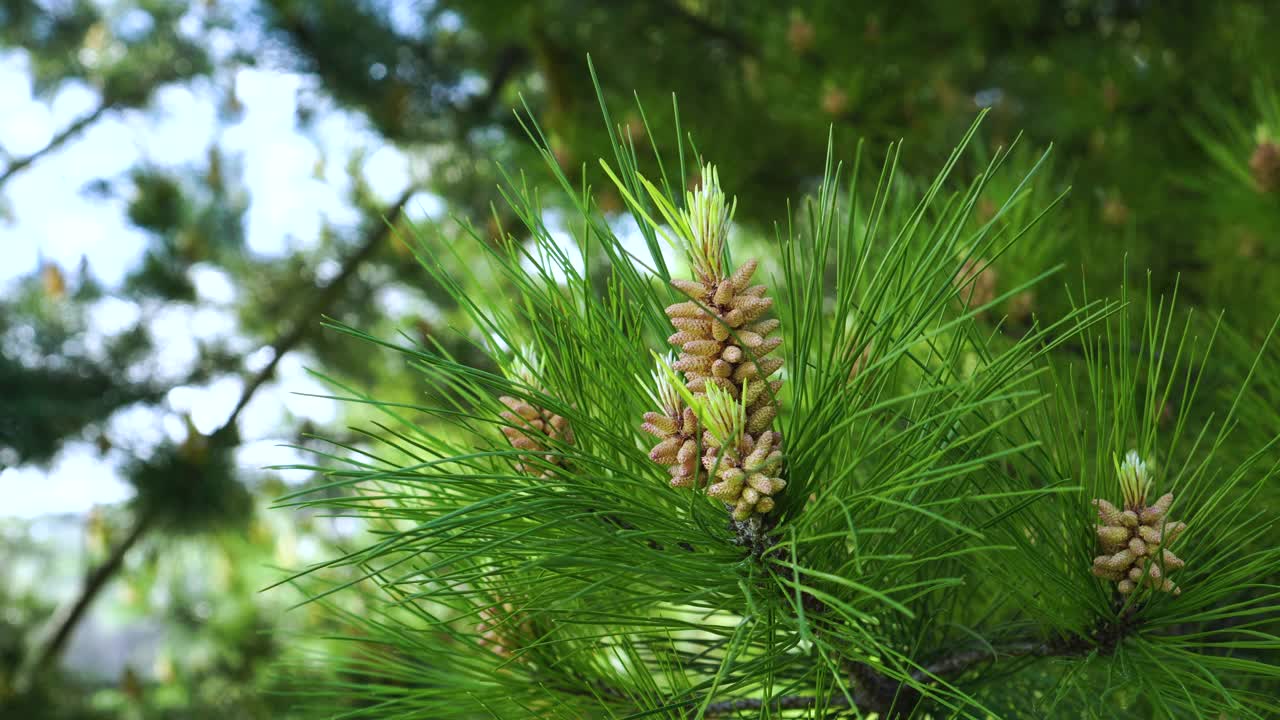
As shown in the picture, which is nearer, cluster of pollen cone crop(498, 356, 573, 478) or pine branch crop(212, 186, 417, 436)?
cluster of pollen cone crop(498, 356, 573, 478)

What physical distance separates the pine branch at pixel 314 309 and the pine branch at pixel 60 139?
496mm

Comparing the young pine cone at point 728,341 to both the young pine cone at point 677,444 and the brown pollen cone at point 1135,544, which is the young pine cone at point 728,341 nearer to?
the young pine cone at point 677,444

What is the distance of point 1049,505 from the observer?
1.40 feet

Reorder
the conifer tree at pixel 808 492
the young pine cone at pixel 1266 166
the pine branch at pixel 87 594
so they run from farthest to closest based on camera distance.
Answer: the pine branch at pixel 87 594 < the young pine cone at pixel 1266 166 < the conifer tree at pixel 808 492

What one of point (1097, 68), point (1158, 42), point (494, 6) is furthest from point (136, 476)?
point (1158, 42)

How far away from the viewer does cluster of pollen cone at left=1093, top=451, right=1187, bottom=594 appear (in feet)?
1.29

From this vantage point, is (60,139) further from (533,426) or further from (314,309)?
(533,426)

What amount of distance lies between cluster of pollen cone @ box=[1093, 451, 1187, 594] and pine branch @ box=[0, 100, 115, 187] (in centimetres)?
171

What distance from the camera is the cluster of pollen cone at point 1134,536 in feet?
1.29

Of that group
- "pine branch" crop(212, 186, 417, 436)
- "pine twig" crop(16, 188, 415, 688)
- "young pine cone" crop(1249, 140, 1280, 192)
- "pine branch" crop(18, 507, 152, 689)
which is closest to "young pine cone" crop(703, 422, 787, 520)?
"young pine cone" crop(1249, 140, 1280, 192)

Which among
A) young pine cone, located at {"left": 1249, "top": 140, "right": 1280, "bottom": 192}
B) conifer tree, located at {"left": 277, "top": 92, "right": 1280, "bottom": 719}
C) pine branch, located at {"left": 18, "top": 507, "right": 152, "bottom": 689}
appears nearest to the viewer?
conifer tree, located at {"left": 277, "top": 92, "right": 1280, "bottom": 719}

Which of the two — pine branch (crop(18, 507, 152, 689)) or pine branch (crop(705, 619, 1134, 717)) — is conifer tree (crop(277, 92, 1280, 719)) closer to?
pine branch (crop(705, 619, 1134, 717))

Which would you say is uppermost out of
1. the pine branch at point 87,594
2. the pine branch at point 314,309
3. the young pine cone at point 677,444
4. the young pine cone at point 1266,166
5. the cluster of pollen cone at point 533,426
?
the pine branch at point 314,309

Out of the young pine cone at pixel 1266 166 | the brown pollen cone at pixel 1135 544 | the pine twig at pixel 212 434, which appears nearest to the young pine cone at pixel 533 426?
the brown pollen cone at pixel 1135 544
